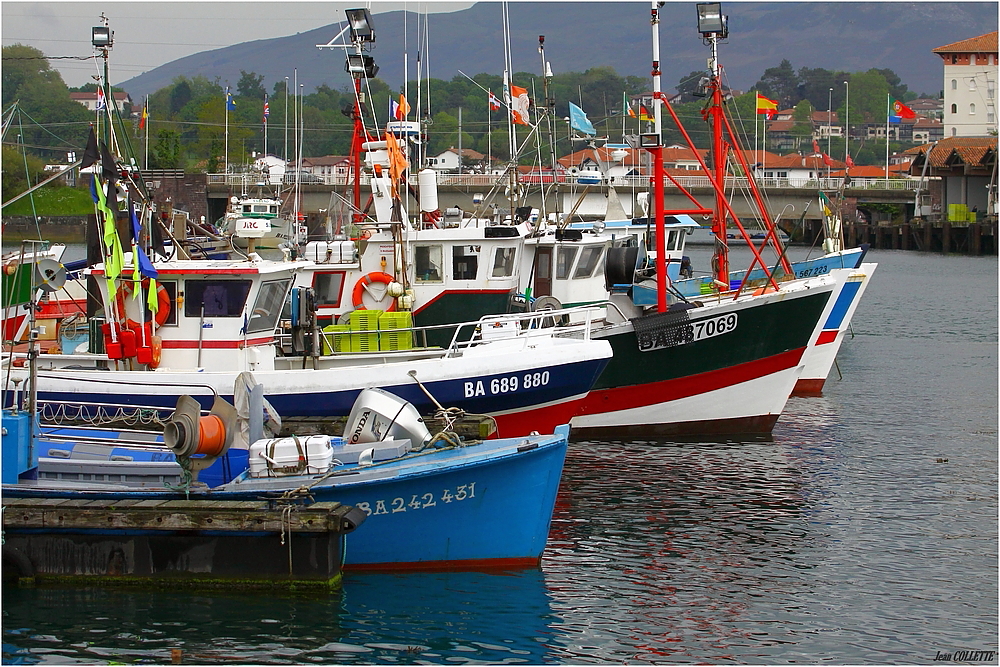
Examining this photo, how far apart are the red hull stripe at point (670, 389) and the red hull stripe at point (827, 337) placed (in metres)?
5.87

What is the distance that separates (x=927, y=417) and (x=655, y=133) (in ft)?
29.7

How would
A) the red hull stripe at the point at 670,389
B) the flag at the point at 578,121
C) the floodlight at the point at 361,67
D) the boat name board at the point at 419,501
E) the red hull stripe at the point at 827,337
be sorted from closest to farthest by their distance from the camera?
1. the boat name board at the point at 419,501
2. the red hull stripe at the point at 670,389
3. the floodlight at the point at 361,67
4. the flag at the point at 578,121
5. the red hull stripe at the point at 827,337

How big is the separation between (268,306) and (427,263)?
492 centimetres

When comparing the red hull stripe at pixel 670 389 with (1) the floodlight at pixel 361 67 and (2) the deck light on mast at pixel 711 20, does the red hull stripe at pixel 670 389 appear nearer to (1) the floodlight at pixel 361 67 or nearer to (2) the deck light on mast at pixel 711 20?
(2) the deck light on mast at pixel 711 20

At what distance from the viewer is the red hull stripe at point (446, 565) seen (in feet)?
46.0

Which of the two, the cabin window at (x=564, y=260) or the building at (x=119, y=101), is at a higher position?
the building at (x=119, y=101)

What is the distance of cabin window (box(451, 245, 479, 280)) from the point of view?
21.8m

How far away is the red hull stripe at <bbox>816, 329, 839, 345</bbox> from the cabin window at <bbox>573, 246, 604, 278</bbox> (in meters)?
6.66

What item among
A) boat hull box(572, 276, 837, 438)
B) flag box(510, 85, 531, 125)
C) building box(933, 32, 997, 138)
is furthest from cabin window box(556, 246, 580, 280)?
building box(933, 32, 997, 138)

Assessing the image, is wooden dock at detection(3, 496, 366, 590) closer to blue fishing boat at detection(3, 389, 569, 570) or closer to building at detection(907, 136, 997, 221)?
blue fishing boat at detection(3, 389, 569, 570)

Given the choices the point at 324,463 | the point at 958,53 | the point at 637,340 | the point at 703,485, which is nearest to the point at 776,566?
the point at 703,485

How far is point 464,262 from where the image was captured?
21.8 m

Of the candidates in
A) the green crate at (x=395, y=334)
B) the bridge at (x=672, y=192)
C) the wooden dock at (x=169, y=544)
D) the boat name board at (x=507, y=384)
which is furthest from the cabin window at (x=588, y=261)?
the bridge at (x=672, y=192)

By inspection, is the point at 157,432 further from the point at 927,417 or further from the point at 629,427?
the point at 927,417
